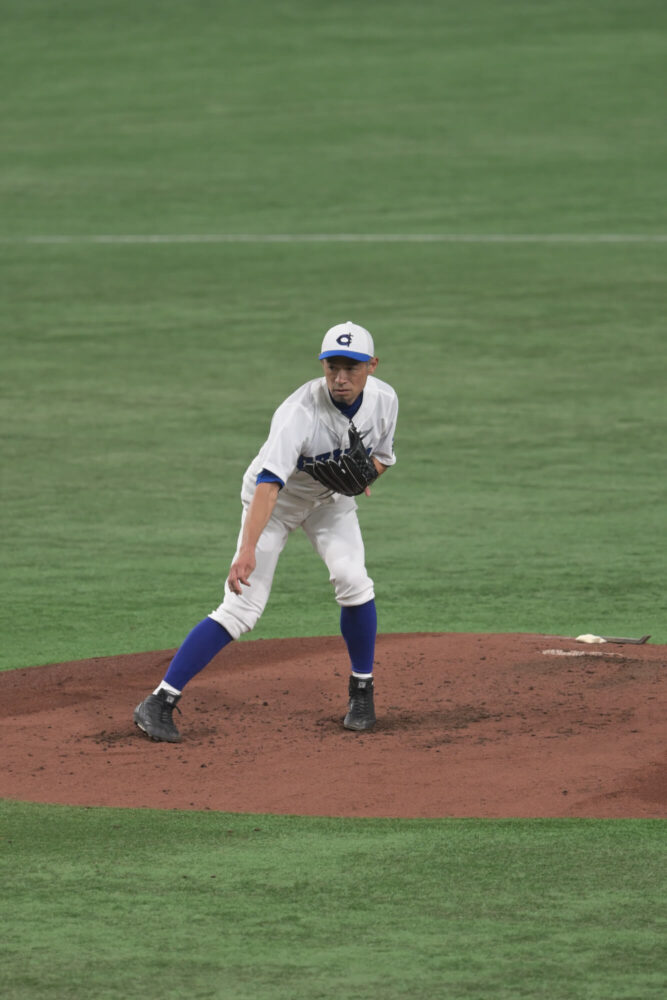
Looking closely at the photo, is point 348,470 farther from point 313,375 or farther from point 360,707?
point 313,375

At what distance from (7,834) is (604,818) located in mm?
1931

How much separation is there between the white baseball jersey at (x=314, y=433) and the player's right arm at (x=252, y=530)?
76mm

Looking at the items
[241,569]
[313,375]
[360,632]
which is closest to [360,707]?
[360,632]

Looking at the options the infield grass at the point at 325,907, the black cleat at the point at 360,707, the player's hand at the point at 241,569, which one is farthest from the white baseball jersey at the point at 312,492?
the infield grass at the point at 325,907

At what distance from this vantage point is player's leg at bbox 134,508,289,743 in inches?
264

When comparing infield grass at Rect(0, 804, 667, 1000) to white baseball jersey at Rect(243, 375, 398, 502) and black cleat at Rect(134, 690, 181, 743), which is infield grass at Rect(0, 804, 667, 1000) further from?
white baseball jersey at Rect(243, 375, 398, 502)

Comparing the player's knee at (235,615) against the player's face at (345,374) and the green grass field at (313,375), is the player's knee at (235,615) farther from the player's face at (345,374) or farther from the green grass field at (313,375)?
the green grass field at (313,375)

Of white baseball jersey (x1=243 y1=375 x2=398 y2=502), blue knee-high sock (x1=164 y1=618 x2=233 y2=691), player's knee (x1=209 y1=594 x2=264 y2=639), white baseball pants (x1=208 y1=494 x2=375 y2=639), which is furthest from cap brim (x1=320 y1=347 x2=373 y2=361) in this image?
blue knee-high sock (x1=164 y1=618 x2=233 y2=691)

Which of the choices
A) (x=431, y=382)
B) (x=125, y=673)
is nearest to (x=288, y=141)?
(x=431, y=382)

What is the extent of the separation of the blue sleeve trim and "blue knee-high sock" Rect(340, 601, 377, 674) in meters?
0.75

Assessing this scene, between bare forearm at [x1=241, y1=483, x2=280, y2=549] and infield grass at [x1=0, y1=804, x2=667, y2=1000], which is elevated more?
bare forearm at [x1=241, y1=483, x2=280, y2=549]

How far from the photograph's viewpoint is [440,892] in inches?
196

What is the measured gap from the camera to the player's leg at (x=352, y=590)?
688cm

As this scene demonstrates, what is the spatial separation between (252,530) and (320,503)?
0.57m
